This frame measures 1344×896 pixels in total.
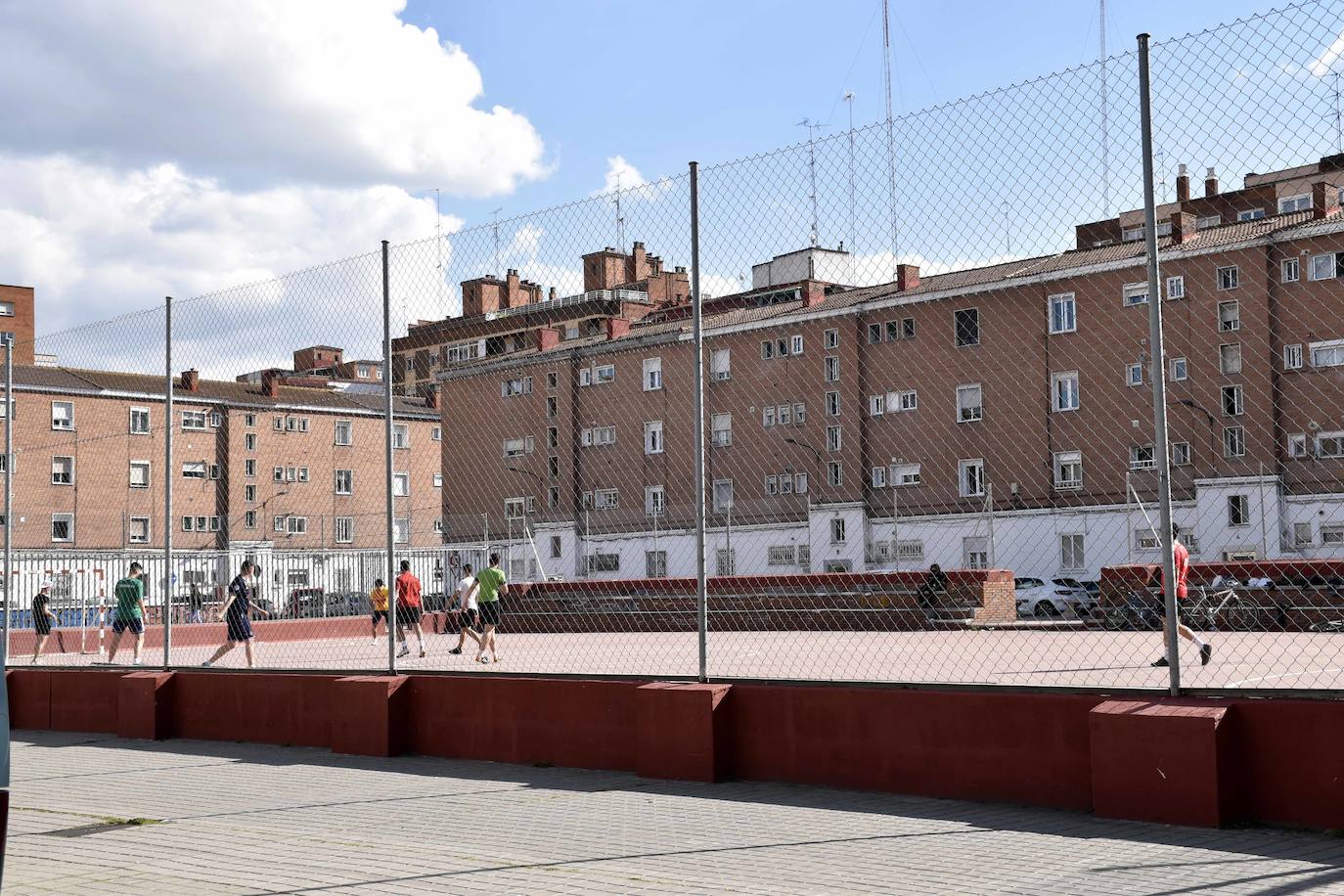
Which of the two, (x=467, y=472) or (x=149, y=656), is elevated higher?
(x=467, y=472)

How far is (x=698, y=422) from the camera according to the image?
1049cm

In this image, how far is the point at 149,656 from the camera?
27531mm

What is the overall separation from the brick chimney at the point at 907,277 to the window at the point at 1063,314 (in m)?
2.28

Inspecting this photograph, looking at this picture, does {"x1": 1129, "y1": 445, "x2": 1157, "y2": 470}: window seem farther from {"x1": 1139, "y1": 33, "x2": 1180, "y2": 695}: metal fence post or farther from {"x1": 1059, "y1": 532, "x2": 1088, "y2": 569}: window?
{"x1": 1139, "y1": 33, "x2": 1180, "y2": 695}: metal fence post

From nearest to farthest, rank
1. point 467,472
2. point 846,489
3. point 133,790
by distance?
1. point 133,790
2. point 467,472
3. point 846,489

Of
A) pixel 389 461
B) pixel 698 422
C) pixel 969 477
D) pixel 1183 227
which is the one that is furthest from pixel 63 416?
pixel 698 422

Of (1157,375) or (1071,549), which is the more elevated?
(1157,375)

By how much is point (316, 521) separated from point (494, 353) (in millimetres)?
5246

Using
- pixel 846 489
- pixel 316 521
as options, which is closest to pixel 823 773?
pixel 316 521

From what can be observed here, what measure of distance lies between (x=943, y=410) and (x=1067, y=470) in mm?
14614

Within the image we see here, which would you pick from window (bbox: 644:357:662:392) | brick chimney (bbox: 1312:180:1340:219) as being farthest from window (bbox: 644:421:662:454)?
brick chimney (bbox: 1312:180:1340:219)

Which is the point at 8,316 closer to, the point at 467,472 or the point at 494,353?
the point at 494,353

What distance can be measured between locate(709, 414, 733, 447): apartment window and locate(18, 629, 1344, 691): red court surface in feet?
21.2

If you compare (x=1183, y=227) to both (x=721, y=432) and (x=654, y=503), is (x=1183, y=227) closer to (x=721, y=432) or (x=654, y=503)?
(x=654, y=503)
